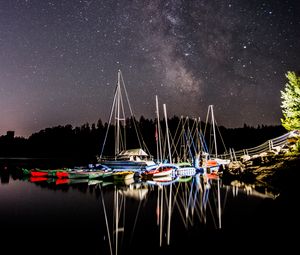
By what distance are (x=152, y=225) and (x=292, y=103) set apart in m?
24.7

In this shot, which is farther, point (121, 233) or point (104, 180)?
point (104, 180)

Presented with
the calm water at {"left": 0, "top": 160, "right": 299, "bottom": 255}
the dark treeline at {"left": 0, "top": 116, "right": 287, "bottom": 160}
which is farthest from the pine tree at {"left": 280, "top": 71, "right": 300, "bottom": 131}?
the dark treeline at {"left": 0, "top": 116, "right": 287, "bottom": 160}

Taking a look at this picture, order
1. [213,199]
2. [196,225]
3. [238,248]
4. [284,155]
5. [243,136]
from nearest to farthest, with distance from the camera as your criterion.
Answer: [238,248]
[196,225]
[213,199]
[284,155]
[243,136]

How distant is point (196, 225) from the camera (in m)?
12.5

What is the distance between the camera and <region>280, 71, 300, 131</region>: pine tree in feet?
92.3

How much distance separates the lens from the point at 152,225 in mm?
12836

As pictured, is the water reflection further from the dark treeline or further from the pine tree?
the dark treeline

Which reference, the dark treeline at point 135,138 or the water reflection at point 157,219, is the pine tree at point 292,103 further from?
the dark treeline at point 135,138

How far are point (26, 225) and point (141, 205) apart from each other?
25.6ft

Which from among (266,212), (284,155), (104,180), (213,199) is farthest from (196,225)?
(104,180)

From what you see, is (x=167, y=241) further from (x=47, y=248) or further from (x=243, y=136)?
(x=243, y=136)

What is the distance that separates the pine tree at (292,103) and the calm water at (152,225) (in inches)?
459

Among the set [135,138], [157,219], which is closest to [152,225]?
[157,219]

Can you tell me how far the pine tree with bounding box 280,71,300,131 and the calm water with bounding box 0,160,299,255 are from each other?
1167 centimetres
